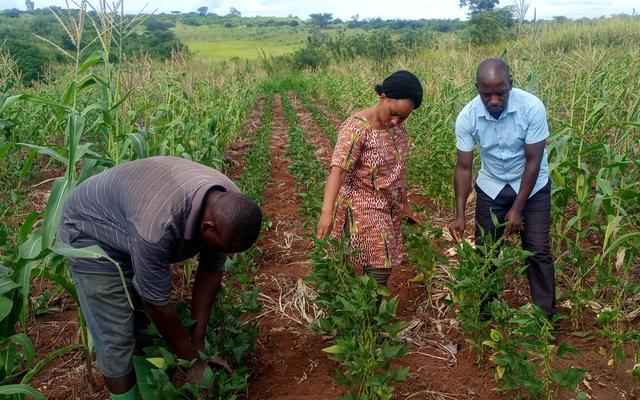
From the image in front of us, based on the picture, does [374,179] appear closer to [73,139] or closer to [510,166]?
[510,166]

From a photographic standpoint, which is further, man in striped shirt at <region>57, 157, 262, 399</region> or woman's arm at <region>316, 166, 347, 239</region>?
woman's arm at <region>316, 166, 347, 239</region>

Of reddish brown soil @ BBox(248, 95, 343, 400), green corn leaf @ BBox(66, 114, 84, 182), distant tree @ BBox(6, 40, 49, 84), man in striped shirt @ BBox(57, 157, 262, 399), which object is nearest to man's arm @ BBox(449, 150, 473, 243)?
reddish brown soil @ BBox(248, 95, 343, 400)

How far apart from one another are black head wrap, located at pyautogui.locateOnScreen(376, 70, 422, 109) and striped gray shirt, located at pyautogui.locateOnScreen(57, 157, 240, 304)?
103 cm

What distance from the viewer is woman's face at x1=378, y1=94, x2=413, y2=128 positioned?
281cm

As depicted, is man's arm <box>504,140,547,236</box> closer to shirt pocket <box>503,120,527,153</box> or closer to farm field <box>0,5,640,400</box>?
shirt pocket <box>503,120,527,153</box>

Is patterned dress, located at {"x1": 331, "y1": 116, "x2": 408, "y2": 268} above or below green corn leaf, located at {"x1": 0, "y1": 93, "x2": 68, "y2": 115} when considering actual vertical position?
below

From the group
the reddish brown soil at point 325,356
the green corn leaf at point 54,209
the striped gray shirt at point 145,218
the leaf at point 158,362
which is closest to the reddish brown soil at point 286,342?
the reddish brown soil at point 325,356

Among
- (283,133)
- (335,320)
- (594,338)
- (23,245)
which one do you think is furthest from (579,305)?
(283,133)

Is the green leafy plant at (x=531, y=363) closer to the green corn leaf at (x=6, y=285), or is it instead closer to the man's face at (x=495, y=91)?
the man's face at (x=495, y=91)

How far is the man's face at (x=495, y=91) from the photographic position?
2838 millimetres

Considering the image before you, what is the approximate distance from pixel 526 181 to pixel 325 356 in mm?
1416

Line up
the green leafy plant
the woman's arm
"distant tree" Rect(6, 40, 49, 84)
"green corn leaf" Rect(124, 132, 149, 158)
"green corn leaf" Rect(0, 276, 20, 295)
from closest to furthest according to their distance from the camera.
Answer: "green corn leaf" Rect(0, 276, 20, 295), the green leafy plant, the woman's arm, "green corn leaf" Rect(124, 132, 149, 158), "distant tree" Rect(6, 40, 49, 84)

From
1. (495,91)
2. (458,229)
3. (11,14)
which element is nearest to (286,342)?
(458,229)

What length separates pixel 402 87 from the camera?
9.03 ft
